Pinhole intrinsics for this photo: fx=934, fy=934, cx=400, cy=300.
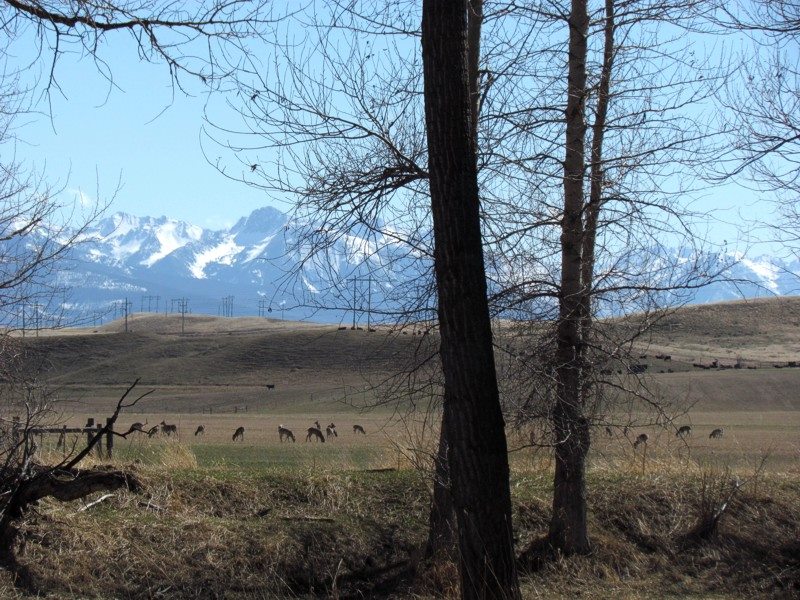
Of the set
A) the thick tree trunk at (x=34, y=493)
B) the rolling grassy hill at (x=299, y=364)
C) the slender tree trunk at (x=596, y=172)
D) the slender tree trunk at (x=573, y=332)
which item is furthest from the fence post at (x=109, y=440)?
the rolling grassy hill at (x=299, y=364)

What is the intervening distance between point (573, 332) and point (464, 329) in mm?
3873

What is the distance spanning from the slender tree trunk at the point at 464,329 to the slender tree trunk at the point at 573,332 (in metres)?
3.41

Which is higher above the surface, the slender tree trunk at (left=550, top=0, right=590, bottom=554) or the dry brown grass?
the slender tree trunk at (left=550, top=0, right=590, bottom=554)

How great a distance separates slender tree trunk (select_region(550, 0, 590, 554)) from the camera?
378 inches

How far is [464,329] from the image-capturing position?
6145mm

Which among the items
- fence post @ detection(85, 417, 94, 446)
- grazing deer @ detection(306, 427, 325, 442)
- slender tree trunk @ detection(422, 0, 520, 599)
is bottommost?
grazing deer @ detection(306, 427, 325, 442)

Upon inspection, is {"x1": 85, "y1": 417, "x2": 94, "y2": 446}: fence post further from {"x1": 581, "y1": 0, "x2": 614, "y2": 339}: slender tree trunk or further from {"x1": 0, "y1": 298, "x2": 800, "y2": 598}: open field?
{"x1": 581, "y1": 0, "x2": 614, "y2": 339}: slender tree trunk

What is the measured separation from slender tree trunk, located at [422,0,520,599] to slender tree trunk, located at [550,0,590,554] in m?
3.41

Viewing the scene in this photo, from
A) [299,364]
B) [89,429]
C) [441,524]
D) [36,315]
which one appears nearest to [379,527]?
[441,524]

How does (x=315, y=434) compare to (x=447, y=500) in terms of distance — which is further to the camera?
(x=315, y=434)

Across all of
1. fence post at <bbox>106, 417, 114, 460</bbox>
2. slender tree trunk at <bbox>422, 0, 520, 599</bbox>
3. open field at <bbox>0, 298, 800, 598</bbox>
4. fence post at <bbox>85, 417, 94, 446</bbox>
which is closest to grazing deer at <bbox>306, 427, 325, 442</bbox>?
fence post at <bbox>85, 417, 94, 446</bbox>

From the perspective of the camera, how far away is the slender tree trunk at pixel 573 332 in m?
9.61

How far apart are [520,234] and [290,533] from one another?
395cm

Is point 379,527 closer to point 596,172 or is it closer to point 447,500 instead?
point 447,500
